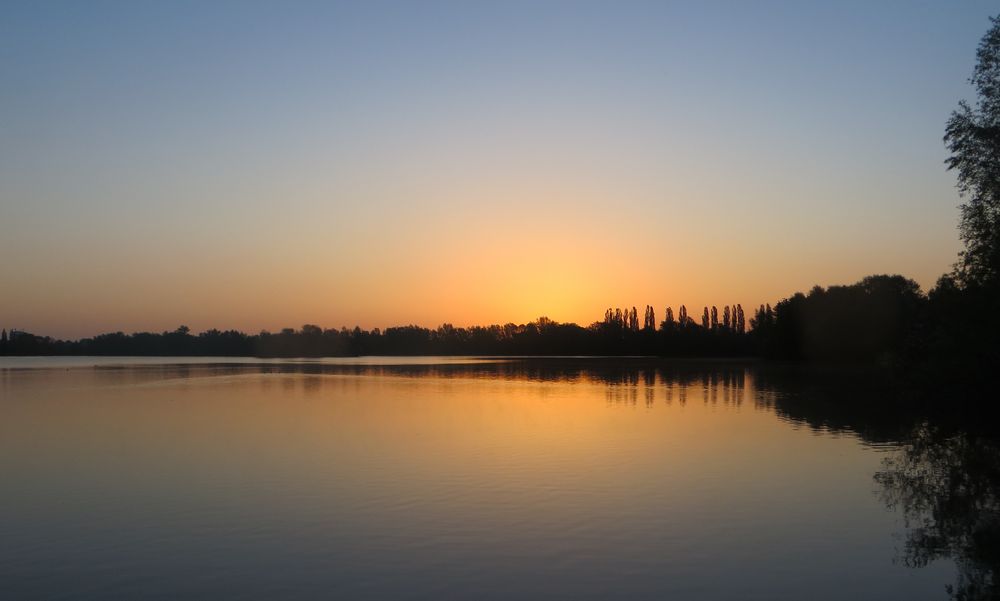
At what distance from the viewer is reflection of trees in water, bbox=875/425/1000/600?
11808 mm

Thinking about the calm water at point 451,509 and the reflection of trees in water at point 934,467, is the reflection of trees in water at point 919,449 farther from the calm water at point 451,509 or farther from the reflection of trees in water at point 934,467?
the calm water at point 451,509

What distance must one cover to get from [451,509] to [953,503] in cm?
1042

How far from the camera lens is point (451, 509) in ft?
50.8

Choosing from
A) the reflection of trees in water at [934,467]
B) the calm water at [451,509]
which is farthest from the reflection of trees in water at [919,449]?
the calm water at [451,509]

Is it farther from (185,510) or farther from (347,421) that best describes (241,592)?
(347,421)

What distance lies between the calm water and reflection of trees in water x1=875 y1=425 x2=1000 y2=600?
36 centimetres

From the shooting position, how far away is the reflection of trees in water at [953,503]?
38.7ft

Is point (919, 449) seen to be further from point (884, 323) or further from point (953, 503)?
point (884, 323)

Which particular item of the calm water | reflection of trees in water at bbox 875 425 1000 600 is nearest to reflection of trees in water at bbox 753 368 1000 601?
reflection of trees in water at bbox 875 425 1000 600

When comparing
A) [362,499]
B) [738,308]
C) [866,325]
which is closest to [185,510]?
[362,499]

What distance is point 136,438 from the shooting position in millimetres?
26078

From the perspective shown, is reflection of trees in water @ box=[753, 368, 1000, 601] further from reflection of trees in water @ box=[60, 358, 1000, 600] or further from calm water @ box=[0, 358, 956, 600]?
calm water @ box=[0, 358, 956, 600]

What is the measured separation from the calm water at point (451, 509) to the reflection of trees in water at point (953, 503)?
0.36 meters

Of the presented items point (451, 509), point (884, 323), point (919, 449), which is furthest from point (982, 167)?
point (884, 323)
